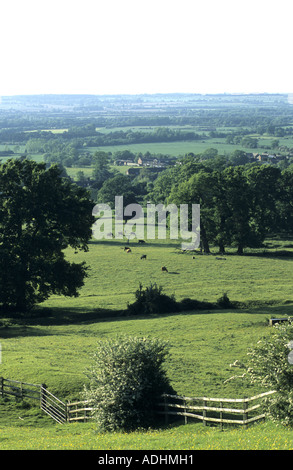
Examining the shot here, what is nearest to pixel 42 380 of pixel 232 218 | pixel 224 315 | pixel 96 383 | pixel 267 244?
pixel 96 383

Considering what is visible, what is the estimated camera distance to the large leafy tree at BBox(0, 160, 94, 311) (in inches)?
1853

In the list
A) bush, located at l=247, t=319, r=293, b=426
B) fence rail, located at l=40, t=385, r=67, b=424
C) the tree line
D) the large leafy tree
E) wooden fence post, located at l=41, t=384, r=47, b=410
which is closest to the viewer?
bush, located at l=247, t=319, r=293, b=426

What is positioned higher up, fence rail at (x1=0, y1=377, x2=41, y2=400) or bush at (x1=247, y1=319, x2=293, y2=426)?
bush at (x1=247, y1=319, x2=293, y2=426)

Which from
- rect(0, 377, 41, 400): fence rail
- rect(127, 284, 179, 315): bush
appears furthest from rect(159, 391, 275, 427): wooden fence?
rect(127, 284, 179, 315): bush

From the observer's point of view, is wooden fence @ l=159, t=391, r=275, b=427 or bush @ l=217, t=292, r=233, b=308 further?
bush @ l=217, t=292, r=233, b=308

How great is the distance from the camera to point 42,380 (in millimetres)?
27797

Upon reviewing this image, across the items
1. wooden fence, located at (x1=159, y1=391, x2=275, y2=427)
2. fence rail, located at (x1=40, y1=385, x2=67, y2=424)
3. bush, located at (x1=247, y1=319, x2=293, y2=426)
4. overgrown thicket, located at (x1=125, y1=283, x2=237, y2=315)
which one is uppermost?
bush, located at (x1=247, y1=319, x2=293, y2=426)

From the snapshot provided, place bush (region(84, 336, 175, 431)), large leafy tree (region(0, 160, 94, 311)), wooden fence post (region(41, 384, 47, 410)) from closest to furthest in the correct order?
bush (region(84, 336, 175, 431))
wooden fence post (region(41, 384, 47, 410))
large leafy tree (region(0, 160, 94, 311))

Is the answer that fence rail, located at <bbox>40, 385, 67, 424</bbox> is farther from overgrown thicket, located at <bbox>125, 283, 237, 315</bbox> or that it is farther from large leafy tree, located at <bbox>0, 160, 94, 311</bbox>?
large leafy tree, located at <bbox>0, 160, 94, 311</bbox>

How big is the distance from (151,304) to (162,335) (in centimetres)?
895

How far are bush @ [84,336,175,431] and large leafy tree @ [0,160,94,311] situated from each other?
24175mm

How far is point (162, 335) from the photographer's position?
38.4 meters

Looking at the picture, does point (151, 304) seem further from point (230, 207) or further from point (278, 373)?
point (230, 207)
